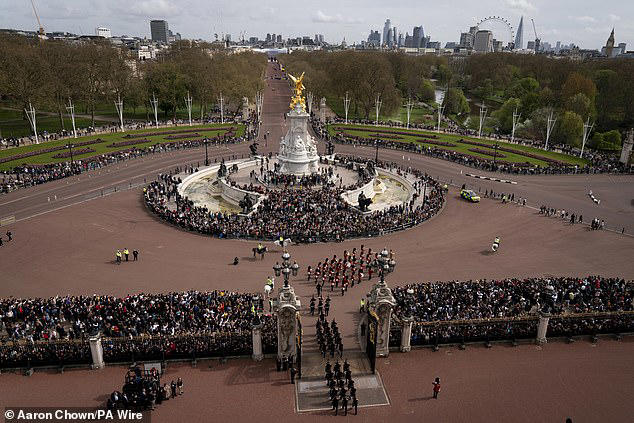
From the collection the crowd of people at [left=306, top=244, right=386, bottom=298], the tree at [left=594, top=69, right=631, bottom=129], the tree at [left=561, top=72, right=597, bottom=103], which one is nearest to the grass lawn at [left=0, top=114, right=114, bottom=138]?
the crowd of people at [left=306, top=244, right=386, bottom=298]

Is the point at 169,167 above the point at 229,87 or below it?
below

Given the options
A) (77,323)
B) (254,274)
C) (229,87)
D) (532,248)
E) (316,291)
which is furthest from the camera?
(229,87)

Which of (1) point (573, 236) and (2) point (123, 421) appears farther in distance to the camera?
(1) point (573, 236)

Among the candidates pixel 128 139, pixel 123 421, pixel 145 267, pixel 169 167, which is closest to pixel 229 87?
pixel 128 139

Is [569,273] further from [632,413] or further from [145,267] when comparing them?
[145,267]

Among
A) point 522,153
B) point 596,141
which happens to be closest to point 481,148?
point 522,153

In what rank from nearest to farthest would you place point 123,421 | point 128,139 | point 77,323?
point 123,421
point 77,323
point 128,139

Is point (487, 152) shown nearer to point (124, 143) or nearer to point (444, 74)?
point (124, 143)
